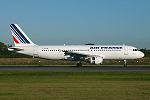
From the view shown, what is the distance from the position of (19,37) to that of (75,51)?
11789 millimetres

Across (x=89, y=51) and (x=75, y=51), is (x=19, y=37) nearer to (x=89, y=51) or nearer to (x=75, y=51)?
(x=75, y=51)

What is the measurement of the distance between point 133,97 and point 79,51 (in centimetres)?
3556

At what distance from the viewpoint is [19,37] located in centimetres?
5247

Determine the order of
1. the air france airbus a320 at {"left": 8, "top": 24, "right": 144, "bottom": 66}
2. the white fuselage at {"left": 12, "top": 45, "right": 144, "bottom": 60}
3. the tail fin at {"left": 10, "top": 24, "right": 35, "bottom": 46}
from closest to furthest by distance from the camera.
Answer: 1. the air france airbus a320 at {"left": 8, "top": 24, "right": 144, "bottom": 66}
2. the white fuselage at {"left": 12, "top": 45, "right": 144, "bottom": 60}
3. the tail fin at {"left": 10, "top": 24, "right": 35, "bottom": 46}

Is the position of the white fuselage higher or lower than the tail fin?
lower

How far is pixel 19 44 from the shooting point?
172ft

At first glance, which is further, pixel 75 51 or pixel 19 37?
pixel 19 37

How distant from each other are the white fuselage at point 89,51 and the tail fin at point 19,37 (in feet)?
5.29

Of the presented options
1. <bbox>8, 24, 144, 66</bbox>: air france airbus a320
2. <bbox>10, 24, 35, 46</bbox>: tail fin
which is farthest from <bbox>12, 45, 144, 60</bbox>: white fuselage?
<bbox>10, 24, 35, 46</bbox>: tail fin

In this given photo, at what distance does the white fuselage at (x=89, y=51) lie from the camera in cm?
4859

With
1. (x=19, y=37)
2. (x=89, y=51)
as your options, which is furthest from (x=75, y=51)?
(x=19, y=37)

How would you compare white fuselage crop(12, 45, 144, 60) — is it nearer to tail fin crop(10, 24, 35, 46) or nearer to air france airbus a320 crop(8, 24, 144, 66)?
air france airbus a320 crop(8, 24, 144, 66)

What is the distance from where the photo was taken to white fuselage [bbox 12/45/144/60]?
48.6m

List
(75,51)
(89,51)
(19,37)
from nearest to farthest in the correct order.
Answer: (89,51)
(75,51)
(19,37)
